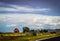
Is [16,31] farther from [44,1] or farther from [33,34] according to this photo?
[44,1]

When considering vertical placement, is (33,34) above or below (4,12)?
below

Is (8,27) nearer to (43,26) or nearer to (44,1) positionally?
(43,26)

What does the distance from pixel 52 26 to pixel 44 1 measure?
0.43 m

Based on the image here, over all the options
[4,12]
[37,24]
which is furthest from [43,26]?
[4,12]

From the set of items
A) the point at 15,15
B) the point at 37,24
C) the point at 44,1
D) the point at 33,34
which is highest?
the point at 44,1

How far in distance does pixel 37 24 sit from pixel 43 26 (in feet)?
0.33

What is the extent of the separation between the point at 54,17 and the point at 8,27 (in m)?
0.76

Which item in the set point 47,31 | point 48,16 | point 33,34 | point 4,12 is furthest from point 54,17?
point 4,12

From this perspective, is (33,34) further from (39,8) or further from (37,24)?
(39,8)

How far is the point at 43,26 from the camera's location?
7.89ft

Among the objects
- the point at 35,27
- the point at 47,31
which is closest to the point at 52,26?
the point at 47,31

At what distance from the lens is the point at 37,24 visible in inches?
94.8

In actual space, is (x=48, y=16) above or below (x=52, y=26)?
above

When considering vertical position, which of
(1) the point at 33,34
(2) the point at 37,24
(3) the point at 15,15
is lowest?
(1) the point at 33,34
